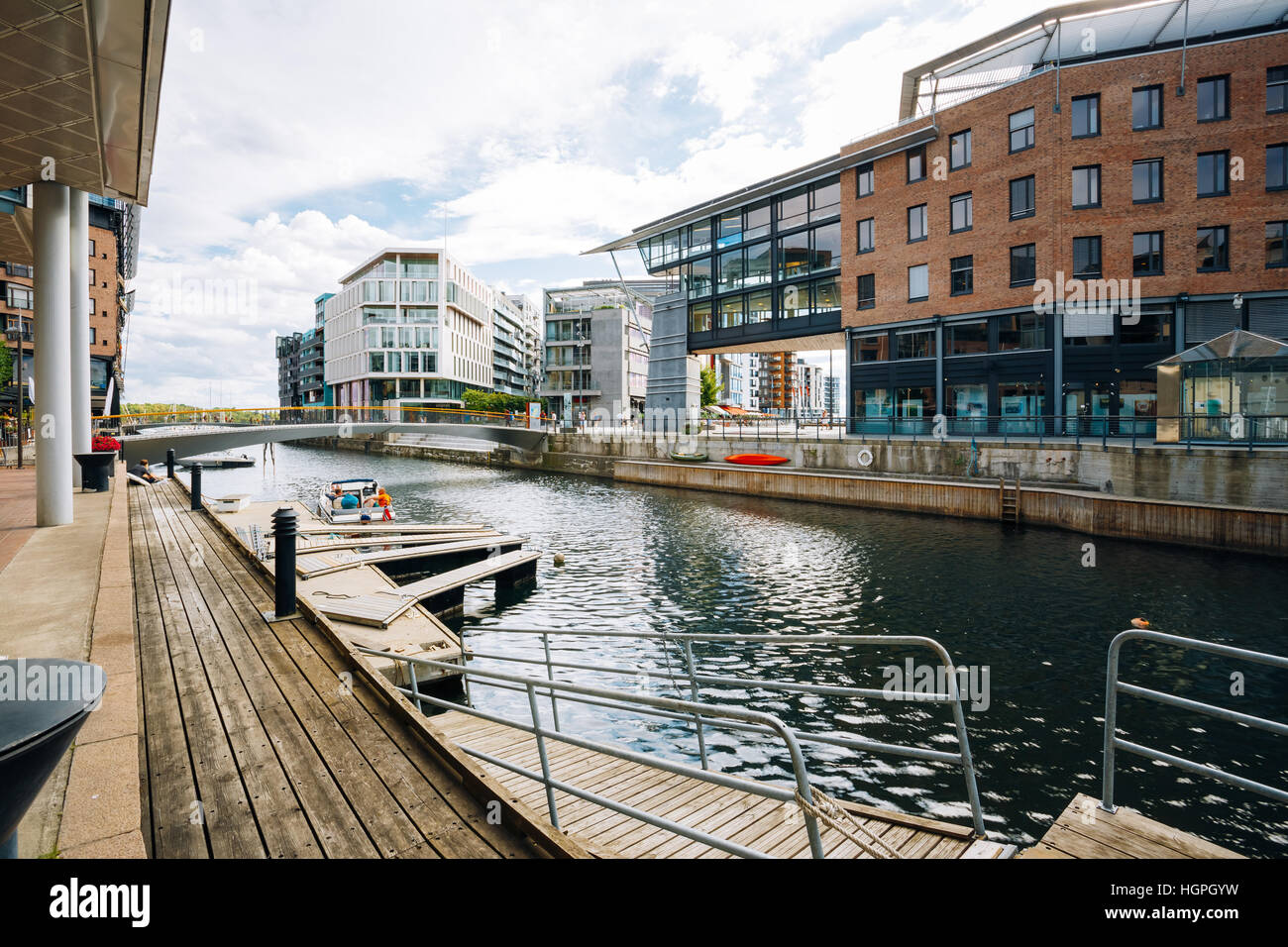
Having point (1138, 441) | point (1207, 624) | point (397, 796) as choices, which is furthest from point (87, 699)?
point (1138, 441)

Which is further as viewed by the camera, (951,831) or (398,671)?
(398,671)

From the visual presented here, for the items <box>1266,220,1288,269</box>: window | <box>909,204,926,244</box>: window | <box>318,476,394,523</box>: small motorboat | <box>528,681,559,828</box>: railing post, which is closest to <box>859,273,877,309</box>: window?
<box>909,204,926,244</box>: window

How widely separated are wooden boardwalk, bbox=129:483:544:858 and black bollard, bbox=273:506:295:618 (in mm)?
281

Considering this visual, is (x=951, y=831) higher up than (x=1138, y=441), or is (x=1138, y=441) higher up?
(x=1138, y=441)

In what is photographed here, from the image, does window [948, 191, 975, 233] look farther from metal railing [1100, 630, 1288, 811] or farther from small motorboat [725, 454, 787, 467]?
metal railing [1100, 630, 1288, 811]

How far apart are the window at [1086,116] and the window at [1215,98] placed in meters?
3.99

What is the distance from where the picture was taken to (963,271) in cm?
3412

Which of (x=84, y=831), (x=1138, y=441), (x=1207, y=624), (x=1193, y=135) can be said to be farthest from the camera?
(x=1193, y=135)

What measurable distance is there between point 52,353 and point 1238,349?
32.0 metres

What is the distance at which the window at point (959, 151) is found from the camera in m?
33.9

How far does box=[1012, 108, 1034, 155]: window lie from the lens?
3173cm

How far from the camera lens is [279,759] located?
4.70 m

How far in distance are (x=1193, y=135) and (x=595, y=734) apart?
37.0 metres

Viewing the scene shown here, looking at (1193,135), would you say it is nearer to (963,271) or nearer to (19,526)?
(963,271)
